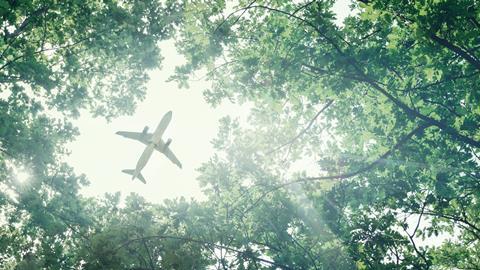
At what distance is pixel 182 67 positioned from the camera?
10.3m

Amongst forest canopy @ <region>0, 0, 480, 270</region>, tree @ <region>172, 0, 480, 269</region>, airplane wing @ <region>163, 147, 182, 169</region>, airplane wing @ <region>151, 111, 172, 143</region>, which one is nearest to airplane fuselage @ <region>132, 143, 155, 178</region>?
airplane wing @ <region>151, 111, 172, 143</region>

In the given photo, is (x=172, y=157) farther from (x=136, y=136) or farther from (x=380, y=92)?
(x=380, y=92)

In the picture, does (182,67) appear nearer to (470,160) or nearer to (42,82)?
(42,82)

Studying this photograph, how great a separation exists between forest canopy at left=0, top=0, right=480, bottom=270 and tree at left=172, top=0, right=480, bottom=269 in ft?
0.15

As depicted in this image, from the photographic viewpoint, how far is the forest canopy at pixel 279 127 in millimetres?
7004

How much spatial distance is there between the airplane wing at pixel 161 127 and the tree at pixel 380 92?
8.10 m

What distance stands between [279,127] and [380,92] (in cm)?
353

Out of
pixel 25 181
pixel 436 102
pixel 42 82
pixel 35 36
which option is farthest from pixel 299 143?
pixel 25 181

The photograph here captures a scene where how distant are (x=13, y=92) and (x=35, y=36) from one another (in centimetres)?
241

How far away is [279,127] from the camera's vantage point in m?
11.0

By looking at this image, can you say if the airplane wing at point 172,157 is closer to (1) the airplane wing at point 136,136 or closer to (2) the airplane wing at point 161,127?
(2) the airplane wing at point 161,127

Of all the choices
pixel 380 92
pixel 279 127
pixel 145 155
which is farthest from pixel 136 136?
pixel 380 92

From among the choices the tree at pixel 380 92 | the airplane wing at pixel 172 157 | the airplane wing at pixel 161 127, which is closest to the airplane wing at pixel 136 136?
the airplane wing at pixel 161 127

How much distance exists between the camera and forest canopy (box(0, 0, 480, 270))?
700cm
